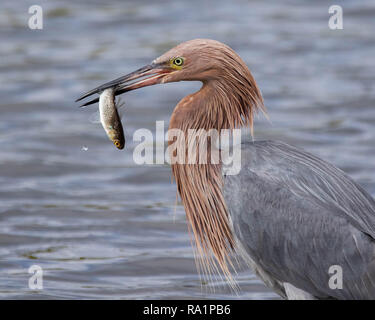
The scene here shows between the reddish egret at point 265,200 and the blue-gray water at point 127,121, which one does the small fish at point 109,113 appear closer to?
the reddish egret at point 265,200

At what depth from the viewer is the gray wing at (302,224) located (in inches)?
261

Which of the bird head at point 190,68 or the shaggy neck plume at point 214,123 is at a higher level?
the bird head at point 190,68

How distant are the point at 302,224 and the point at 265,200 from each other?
320mm

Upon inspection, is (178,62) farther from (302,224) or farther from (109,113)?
(302,224)

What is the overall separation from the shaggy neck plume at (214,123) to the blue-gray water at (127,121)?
40.8 inches

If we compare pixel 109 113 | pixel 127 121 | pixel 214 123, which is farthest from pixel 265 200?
pixel 127 121

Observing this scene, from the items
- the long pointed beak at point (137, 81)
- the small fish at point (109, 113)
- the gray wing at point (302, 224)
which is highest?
the long pointed beak at point (137, 81)

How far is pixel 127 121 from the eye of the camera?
516 inches

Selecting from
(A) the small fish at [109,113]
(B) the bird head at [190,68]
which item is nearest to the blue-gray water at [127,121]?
(A) the small fish at [109,113]

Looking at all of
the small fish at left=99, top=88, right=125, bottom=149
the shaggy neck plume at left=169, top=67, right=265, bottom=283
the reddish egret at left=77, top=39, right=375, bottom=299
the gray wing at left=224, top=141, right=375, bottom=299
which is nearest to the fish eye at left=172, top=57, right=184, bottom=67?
the reddish egret at left=77, top=39, right=375, bottom=299

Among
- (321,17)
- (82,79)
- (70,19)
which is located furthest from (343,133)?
(70,19)

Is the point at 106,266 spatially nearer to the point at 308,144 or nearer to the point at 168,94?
the point at 308,144

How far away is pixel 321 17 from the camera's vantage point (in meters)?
17.8
